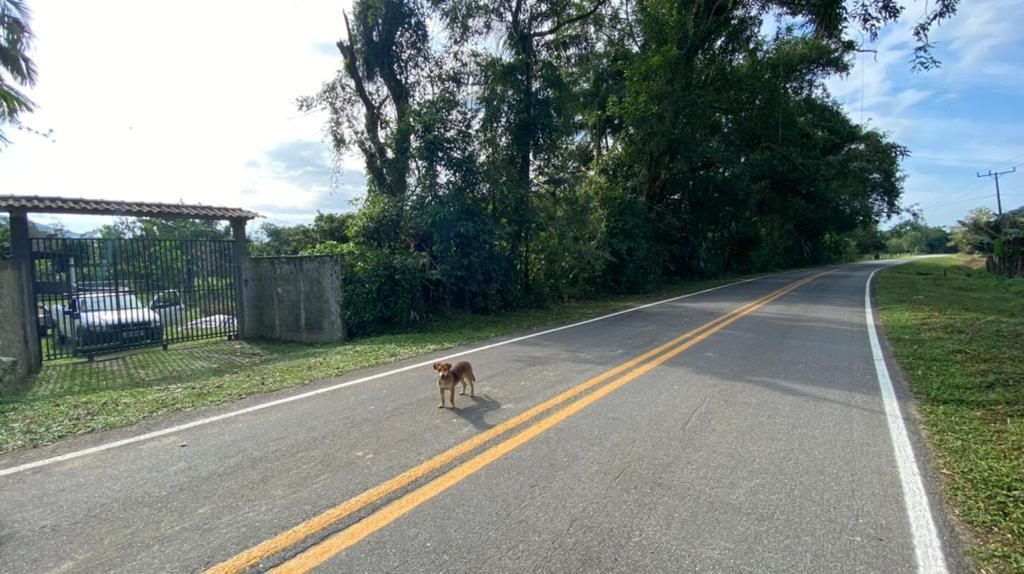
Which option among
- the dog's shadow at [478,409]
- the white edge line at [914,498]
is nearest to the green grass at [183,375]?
the dog's shadow at [478,409]

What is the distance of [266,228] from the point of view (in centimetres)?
3291

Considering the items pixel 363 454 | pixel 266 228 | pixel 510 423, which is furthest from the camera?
pixel 266 228

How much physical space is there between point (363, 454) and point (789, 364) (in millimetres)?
5736

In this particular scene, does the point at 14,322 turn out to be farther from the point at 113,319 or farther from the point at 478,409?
the point at 478,409

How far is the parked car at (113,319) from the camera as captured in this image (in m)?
9.12

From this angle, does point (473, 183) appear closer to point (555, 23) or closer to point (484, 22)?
point (484, 22)

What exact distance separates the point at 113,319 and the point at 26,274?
1586 millimetres

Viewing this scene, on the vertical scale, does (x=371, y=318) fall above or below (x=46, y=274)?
below

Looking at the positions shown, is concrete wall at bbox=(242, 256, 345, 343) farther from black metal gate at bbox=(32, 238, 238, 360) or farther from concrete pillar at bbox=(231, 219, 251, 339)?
black metal gate at bbox=(32, 238, 238, 360)

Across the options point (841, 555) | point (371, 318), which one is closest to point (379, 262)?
point (371, 318)

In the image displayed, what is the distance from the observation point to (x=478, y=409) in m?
5.05

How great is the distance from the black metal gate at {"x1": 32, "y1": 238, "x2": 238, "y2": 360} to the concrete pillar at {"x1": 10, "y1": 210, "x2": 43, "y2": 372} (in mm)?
132

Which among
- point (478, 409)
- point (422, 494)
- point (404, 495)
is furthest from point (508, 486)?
point (478, 409)

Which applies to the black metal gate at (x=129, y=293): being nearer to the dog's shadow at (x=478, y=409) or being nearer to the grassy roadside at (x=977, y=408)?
the dog's shadow at (x=478, y=409)
